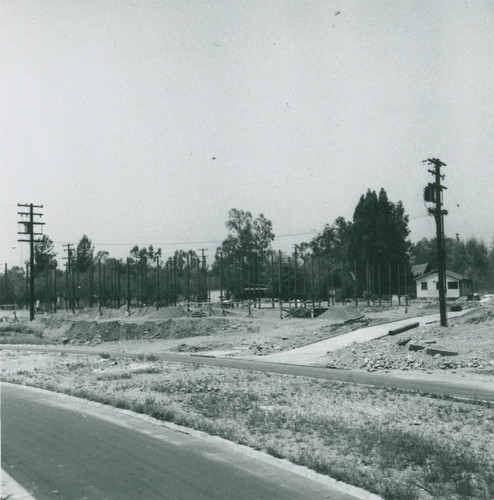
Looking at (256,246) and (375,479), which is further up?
(256,246)

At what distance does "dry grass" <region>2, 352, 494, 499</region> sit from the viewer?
23.8ft

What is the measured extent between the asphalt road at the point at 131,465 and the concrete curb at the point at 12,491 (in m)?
0.09

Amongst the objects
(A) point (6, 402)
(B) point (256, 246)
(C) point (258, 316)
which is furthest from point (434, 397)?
(B) point (256, 246)

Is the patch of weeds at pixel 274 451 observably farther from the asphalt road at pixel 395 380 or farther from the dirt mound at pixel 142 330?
the dirt mound at pixel 142 330

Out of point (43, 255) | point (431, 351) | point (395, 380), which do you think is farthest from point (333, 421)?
point (43, 255)

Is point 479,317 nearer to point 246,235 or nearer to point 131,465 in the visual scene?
point 131,465

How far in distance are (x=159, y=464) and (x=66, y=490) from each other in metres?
1.38

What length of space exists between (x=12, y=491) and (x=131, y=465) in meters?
1.53

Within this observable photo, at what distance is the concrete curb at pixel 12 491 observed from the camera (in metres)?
6.85

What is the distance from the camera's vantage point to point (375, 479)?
23.0ft

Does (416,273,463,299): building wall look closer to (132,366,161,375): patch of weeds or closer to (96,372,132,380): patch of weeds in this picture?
(132,366,161,375): patch of weeds

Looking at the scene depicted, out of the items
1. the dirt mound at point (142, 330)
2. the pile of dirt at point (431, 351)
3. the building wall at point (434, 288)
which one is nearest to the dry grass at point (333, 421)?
the pile of dirt at point (431, 351)

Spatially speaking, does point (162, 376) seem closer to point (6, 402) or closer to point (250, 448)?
point (6, 402)

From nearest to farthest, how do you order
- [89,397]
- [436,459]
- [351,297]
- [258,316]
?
1. [436,459]
2. [89,397]
3. [258,316]
4. [351,297]
